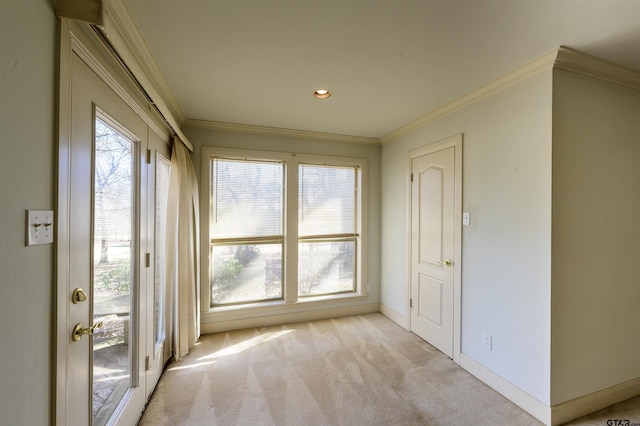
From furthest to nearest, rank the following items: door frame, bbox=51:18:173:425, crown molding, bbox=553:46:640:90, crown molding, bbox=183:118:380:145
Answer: crown molding, bbox=183:118:380:145, crown molding, bbox=553:46:640:90, door frame, bbox=51:18:173:425

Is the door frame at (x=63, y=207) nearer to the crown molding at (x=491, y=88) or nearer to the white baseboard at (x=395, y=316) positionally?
the crown molding at (x=491, y=88)

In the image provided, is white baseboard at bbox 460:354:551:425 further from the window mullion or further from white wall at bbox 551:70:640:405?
the window mullion

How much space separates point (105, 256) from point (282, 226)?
2.13 m

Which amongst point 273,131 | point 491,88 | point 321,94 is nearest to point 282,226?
point 273,131

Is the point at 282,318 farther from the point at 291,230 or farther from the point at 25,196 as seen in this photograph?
the point at 25,196

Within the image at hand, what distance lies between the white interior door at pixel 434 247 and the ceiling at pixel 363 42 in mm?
766

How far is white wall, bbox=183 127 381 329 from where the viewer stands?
10.3 feet

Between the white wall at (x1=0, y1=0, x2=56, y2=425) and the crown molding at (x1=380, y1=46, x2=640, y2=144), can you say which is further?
the crown molding at (x1=380, y1=46, x2=640, y2=144)

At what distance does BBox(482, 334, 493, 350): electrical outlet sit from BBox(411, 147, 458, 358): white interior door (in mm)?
350

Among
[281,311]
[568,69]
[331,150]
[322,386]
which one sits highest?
[568,69]

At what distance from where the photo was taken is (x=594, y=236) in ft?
6.31

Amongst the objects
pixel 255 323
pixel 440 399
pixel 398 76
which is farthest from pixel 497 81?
pixel 255 323

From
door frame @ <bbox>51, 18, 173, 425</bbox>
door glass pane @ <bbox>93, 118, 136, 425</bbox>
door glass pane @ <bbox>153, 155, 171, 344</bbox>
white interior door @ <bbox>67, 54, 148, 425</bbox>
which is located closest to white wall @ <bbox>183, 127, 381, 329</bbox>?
door glass pane @ <bbox>153, 155, 171, 344</bbox>

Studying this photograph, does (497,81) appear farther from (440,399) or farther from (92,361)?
(92,361)
